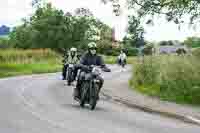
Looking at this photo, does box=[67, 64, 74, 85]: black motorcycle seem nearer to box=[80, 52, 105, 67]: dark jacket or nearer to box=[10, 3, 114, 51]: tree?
box=[80, 52, 105, 67]: dark jacket

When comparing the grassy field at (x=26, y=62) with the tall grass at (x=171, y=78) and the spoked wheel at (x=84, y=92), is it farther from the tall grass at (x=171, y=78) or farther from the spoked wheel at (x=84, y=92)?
the spoked wheel at (x=84, y=92)

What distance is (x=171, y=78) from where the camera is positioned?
23250 millimetres

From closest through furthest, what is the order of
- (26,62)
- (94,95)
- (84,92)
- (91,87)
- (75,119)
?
(75,119) → (94,95) → (91,87) → (84,92) → (26,62)

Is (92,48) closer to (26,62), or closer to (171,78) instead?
(171,78)

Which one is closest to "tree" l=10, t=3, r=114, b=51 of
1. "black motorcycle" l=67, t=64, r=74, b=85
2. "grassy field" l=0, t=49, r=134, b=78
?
"grassy field" l=0, t=49, r=134, b=78

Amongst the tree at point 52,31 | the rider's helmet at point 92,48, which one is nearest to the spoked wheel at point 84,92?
the rider's helmet at point 92,48

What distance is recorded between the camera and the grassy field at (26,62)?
2050 inches

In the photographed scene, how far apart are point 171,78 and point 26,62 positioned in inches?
1590

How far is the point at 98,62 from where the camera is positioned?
17656 mm

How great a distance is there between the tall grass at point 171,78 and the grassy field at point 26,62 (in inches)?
808

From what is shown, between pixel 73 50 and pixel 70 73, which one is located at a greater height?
pixel 73 50

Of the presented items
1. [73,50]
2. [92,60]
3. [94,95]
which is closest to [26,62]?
[73,50]

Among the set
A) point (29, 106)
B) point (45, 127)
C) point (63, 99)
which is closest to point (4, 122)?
point (45, 127)

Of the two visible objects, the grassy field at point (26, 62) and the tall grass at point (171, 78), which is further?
the grassy field at point (26, 62)
